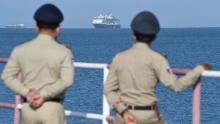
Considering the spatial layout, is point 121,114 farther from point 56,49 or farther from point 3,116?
point 3,116

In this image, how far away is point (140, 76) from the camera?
5523 millimetres

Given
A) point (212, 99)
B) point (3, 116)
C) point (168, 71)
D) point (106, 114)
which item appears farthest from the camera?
point (212, 99)

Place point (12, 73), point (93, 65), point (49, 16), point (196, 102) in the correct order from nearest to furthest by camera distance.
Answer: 1. point (49, 16)
2. point (12, 73)
3. point (196, 102)
4. point (93, 65)

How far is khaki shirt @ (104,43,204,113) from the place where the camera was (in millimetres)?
5492

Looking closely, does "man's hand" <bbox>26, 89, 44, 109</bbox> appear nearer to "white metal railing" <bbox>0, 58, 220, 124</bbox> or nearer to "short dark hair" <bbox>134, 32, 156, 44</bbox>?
"short dark hair" <bbox>134, 32, 156, 44</bbox>

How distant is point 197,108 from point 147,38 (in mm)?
1039

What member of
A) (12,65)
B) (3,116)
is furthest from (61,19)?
(3,116)

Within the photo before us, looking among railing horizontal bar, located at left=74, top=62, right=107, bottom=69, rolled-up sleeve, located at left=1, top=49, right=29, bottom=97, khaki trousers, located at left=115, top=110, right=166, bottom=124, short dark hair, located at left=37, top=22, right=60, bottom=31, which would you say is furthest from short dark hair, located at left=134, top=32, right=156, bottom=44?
railing horizontal bar, located at left=74, top=62, right=107, bottom=69

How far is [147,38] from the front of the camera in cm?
551

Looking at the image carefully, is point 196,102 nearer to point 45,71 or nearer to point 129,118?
point 129,118

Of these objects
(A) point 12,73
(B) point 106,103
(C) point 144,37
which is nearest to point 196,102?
(C) point 144,37

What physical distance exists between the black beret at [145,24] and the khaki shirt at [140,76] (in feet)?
0.40

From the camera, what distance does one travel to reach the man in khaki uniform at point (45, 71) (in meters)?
5.65

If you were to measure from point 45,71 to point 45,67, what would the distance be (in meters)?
0.03
